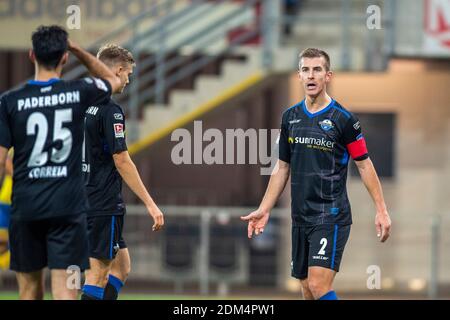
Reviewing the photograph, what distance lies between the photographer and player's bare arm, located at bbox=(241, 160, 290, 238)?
9.84 m

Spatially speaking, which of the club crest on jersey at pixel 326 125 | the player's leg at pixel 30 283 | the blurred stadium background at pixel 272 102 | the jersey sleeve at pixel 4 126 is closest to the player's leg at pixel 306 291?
the club crest on jersey at pixel 326 125

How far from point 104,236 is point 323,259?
6.02ft

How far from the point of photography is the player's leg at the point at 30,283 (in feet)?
26.4

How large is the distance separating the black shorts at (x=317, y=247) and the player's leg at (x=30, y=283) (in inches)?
94.2

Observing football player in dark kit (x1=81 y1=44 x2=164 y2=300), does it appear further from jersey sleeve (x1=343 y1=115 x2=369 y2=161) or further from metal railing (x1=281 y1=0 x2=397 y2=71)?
metal railing (x1=281 y1=0 x2=397 y2=71)

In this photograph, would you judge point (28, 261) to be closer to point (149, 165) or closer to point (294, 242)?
point (294, 242)

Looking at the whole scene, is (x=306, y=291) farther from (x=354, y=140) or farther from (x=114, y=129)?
(x=114, y=129)

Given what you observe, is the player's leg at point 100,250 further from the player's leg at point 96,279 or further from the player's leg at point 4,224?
the player's leg at point 4,224

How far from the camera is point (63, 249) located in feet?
26.0

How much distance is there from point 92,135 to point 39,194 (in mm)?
1965

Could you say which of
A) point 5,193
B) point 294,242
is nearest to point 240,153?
point 5,193

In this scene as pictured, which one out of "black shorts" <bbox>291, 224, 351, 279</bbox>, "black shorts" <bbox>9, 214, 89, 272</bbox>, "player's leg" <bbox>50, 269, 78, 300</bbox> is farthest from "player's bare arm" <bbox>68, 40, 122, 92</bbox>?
"black shorts" <bbox>291, 224, 351, 279</bbox>

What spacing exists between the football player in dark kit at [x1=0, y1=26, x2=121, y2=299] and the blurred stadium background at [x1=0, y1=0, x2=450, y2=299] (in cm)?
1062

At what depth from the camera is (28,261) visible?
7.98m
